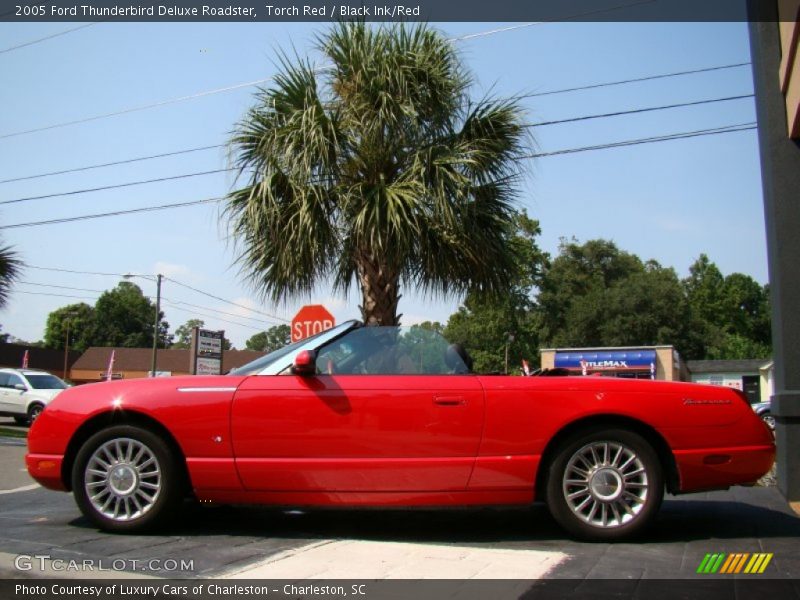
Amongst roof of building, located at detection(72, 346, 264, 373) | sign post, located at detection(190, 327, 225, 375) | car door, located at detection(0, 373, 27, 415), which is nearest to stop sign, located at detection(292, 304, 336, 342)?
sign post, located at detection(190, 327, 225, 375)

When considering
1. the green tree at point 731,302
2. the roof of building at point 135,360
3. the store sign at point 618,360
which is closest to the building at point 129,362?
the roof of building at point 135,360

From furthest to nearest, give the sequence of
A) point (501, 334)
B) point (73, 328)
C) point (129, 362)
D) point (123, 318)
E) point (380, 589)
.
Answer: point (123, 318)
point (73, 328)
point (129, 362)
point (501, 334)
point (380, 589)

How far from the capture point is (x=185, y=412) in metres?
4.42

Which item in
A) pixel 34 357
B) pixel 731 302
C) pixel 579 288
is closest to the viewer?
pixel 34 357

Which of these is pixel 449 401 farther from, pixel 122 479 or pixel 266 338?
pixel 266 338

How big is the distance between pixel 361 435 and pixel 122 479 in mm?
1487

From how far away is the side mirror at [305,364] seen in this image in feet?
14.5

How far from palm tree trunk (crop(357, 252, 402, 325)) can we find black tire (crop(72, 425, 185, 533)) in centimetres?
494

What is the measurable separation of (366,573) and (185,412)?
1.59 m

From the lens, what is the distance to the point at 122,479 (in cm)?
443

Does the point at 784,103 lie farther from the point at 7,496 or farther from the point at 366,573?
the point at 7,496

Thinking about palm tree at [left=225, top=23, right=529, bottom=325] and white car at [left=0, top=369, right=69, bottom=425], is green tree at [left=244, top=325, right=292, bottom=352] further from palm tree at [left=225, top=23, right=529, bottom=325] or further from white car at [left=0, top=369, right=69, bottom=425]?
palm tree at [left=225, top=23, right=529, bottom=325]

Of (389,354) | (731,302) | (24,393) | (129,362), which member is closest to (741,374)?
(731,302)

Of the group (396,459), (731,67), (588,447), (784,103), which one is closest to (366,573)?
(396,459)
